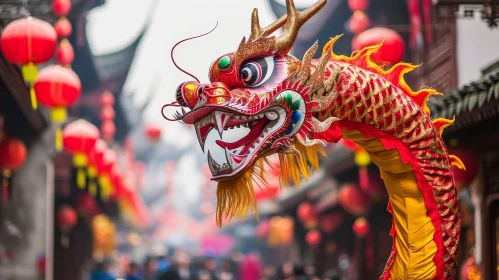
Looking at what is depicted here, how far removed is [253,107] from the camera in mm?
5980

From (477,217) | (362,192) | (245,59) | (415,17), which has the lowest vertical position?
(362,192)

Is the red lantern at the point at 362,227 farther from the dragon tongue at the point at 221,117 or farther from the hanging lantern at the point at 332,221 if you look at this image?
the dragon tongue at the point at 221,117

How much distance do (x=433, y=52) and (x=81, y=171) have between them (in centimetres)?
698

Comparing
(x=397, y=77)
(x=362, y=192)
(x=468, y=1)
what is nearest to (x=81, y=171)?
(x=362, y=192)

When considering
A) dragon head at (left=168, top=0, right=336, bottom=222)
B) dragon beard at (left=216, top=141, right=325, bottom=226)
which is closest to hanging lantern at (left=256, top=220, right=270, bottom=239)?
dragon beard at (left=216, top=141, right=325, bottom=226)

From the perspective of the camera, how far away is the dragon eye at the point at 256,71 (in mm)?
6070

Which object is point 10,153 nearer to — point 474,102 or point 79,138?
point 79,138

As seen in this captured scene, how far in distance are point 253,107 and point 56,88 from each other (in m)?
6.74

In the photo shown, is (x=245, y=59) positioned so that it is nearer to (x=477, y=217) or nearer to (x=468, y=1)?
(x=468, y=1)

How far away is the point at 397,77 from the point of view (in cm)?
650

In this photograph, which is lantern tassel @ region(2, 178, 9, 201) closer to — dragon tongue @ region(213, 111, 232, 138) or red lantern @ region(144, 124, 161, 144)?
red lantern @ region(144, 124, 161, 144)

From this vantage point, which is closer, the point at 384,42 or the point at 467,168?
the point at 467,168

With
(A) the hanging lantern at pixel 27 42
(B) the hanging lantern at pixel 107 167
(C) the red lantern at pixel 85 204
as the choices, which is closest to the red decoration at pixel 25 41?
(A) the hanging lantern at pixel 27 42

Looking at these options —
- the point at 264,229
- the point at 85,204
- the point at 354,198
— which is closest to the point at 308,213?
the point at 85,204
